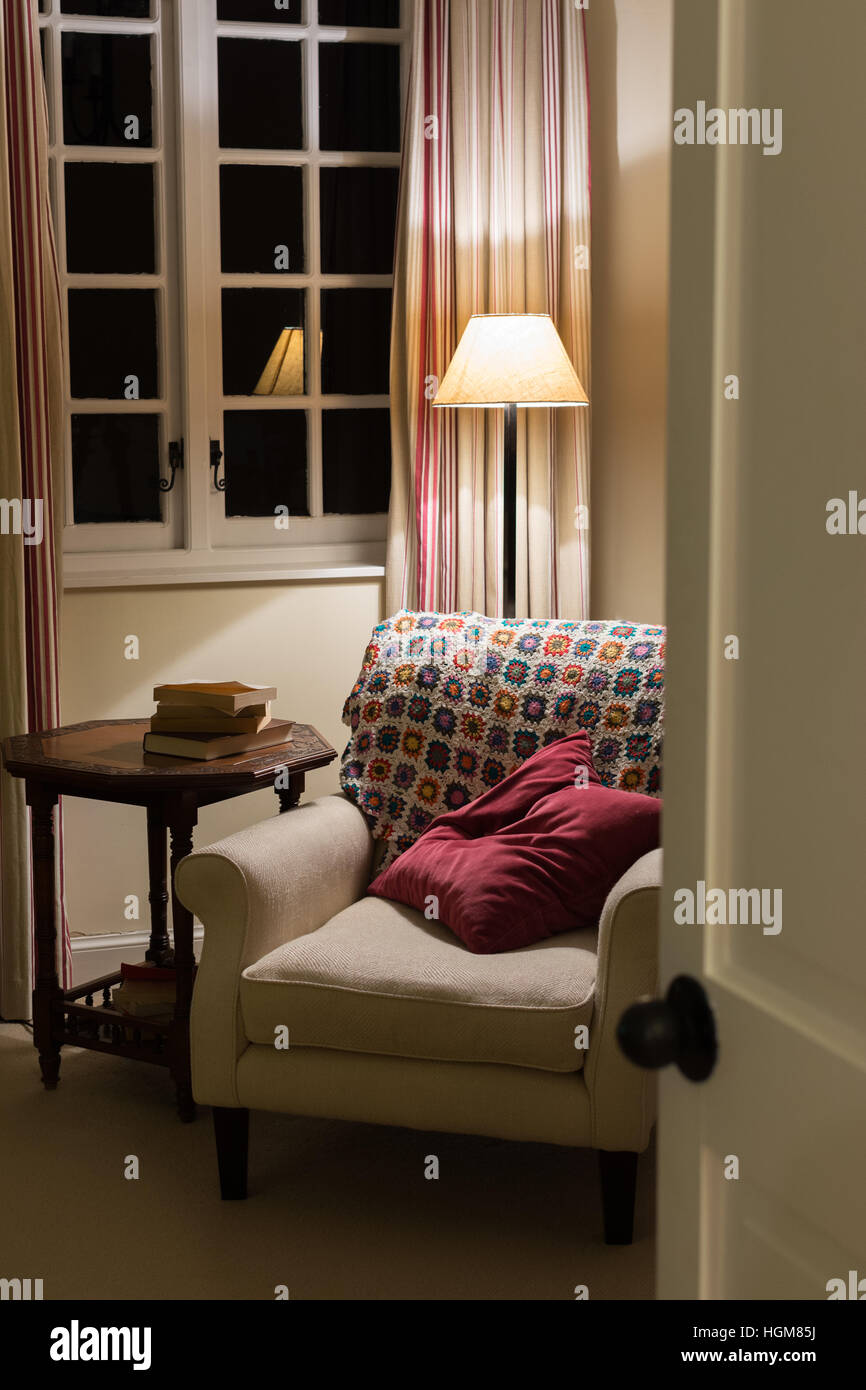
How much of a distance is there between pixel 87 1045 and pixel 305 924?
646mm

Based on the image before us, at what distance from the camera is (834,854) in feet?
2.35

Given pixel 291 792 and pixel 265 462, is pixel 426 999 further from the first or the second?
pixel 265 462

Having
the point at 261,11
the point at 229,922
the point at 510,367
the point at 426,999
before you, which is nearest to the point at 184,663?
the point at 510,367

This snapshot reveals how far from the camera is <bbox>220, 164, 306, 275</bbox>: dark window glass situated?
3400 millimetres

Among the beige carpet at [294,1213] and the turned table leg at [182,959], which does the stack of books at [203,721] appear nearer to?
the turned table leg at [182,959]

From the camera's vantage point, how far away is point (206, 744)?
2.64 metres

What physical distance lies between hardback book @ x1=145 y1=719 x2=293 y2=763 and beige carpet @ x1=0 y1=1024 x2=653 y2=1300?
2.43 feet

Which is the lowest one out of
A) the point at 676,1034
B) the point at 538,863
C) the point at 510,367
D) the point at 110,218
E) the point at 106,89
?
the point at 538,863

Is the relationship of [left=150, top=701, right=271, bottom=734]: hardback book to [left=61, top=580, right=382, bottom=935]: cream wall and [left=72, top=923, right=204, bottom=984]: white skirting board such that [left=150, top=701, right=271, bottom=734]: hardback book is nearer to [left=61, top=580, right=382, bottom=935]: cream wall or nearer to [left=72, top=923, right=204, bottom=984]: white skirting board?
[left=61, top=580, right=382, bottom=935]: cream wall

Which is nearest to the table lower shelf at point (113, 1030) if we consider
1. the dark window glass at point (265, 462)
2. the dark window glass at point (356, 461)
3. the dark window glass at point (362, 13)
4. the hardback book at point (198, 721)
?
the hardback book at point (198, 721)

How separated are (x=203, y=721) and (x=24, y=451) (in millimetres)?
889

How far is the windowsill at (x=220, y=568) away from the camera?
3318 mm

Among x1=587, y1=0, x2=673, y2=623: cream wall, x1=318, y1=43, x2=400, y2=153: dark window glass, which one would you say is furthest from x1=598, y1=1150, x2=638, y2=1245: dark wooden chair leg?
x1=318, y1=43, x2=400, y2=153: dark window glass
